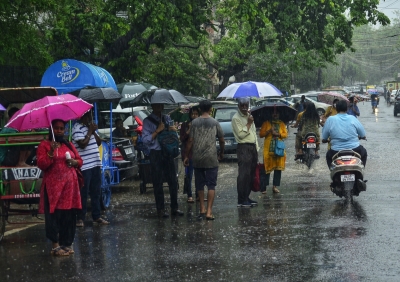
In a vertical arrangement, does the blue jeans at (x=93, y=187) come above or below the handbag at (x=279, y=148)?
below

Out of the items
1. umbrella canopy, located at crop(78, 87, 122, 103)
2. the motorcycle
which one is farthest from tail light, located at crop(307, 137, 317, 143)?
umbrella canopy, located at crop(78, 87, 122, 103)

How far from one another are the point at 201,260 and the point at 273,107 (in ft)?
21.3

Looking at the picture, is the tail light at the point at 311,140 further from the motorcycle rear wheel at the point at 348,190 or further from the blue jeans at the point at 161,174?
the blue jeans at the point at 161,174

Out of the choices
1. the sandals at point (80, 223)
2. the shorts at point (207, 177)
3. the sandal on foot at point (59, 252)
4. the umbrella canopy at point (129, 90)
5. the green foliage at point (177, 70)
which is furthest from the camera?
the green foliage at point (177, 70)

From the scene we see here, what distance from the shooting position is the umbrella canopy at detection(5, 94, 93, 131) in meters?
9.14

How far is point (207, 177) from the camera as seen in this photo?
1159cm

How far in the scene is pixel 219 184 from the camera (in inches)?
656

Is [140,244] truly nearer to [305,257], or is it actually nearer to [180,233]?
[180,233]

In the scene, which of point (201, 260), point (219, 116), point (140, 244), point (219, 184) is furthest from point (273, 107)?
point (219, 116)

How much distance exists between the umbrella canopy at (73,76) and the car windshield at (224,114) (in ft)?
29.3

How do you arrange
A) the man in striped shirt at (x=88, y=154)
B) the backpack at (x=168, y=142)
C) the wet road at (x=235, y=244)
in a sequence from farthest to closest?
1. the backpack at (x=168, y=142)
2. the man in striped shirt at (x=88, y=154)
3. the wet road at (x=235, y=244)

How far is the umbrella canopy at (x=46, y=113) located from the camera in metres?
9.14

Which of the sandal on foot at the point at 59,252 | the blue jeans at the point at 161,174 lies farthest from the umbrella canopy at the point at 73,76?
the sandal on foot at the point at 59,252

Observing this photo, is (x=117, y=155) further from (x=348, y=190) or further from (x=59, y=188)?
(x=59, y=188)
